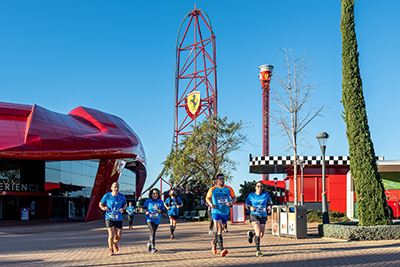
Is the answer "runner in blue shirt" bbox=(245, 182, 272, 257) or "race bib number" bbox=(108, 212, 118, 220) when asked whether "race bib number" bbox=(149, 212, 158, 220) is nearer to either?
"race bib number" bbox=(108, 212, 118, 220)

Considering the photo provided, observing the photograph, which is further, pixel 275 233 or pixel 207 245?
pixel 275 233

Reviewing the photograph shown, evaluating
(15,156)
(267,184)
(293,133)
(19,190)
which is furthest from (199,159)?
(267,184)

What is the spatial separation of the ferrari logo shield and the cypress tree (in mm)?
23244

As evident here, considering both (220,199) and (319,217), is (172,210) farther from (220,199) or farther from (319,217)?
(319,217)

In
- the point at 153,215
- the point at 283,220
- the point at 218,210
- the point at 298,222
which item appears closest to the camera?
the point at 218,210

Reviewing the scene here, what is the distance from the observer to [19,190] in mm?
27719

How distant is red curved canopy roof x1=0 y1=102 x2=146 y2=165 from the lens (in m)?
22.7

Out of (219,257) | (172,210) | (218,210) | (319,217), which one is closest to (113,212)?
(218,210)

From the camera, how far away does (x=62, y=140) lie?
23.9 meters

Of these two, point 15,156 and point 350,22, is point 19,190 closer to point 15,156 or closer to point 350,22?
point 15,156

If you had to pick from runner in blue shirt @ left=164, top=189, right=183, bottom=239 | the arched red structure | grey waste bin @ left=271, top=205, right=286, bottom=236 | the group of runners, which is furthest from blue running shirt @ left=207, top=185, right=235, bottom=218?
the arched red structure

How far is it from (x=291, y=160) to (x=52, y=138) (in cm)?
1610

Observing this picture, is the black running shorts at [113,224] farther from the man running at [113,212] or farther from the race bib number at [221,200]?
the race bib number at [221,200]

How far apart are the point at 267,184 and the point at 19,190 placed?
2107cm
